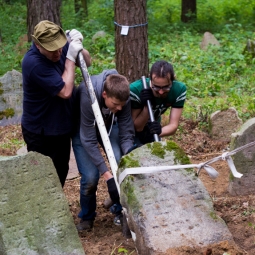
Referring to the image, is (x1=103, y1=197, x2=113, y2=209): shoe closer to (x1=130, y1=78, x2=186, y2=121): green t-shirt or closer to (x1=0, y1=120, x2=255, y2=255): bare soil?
(x1=0, y1=120, x2=255, y2=255): bare soil

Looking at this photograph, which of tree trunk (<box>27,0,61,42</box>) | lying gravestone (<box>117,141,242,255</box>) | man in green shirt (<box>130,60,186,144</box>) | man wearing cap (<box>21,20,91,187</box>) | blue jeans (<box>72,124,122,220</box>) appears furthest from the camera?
tree trunk (<box>27,0,61,42</box>)

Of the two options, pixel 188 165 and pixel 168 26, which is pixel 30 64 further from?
pixel 168 26

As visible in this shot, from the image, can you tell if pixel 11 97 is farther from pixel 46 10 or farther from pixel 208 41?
pixel 208 41

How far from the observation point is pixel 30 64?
4496mm

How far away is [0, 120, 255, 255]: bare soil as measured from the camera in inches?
171

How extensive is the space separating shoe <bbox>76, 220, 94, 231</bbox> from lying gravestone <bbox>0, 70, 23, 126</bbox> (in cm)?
417

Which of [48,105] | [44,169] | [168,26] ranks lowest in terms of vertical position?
[168,26]

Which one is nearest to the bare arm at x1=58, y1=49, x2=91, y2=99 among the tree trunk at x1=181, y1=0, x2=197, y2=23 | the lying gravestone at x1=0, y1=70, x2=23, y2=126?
the lying gravestone at x1=0, y1=70, x2=23, y2=126

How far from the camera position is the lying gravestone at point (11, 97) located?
882 cm

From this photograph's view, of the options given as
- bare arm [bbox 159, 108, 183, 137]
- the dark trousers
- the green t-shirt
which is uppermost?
the green t-shirt

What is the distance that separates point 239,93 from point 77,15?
32.7 feet

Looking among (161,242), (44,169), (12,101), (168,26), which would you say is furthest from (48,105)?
(168,26)

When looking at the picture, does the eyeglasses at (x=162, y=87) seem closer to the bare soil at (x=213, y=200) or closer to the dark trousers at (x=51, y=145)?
the dark trousers at (x=51, y=145)

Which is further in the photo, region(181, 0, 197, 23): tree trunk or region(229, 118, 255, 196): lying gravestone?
region(181, 0, 197, 23): tree trunk
